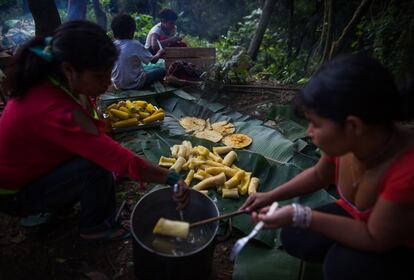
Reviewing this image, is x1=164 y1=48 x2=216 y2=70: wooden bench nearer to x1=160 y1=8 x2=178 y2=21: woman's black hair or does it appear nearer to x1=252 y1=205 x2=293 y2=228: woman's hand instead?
x1=160 y1=8 x2=178 y2=21: woman's black hair

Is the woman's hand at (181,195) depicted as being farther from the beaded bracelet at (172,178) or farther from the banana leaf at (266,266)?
the banana leaf at (266,266)

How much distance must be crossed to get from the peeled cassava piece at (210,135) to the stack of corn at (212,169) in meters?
0.45

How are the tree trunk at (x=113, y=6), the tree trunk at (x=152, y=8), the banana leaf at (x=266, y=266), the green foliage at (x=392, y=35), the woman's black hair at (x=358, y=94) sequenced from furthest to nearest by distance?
the tree trunk at (x=113, y=6) → the tree trunk at (x=152, y=8) → the green foliage at (x=392, y=35) → the banana leaf at (x=266, y=266) → the woman's black hair at (x=358, y=94)

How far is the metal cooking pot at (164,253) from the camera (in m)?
1.81

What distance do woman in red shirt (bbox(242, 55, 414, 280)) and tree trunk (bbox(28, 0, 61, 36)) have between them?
632 centimetres

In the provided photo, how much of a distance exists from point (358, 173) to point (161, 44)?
6556mm

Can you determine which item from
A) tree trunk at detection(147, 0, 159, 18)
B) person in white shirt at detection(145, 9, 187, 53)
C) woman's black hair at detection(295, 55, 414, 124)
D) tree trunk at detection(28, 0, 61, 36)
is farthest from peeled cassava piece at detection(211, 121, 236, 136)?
tree trunk at detection(147, 0, 159, 18)

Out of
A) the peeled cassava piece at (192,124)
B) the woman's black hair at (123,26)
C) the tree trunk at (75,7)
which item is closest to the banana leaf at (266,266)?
the peeled cassava piece at (192,124)

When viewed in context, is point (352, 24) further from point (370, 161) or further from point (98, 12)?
point (98, 12)

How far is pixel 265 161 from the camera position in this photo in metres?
3.19

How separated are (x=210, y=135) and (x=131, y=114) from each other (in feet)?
3.41

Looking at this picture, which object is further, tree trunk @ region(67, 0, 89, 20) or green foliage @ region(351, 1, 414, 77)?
tree trunk @ region(67, 0, 89, 20)

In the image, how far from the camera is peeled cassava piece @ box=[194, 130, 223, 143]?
13.2ft

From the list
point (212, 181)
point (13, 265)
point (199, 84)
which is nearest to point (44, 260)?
point (13, 265)
